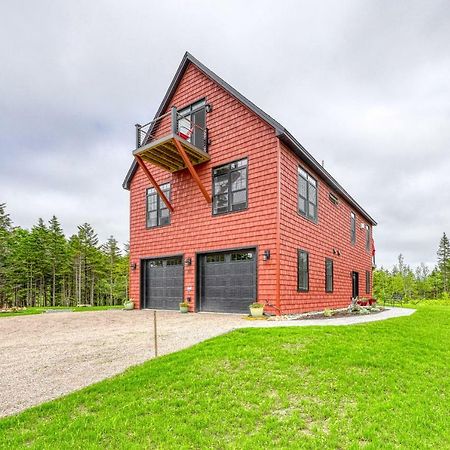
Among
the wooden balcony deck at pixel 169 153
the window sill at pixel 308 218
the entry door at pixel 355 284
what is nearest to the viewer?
the wooden balcony deck at pixel 169 153

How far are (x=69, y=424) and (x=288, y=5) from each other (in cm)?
1229

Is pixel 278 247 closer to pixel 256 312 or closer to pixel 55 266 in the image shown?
pixel 256 312

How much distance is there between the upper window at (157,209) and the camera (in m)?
14.1

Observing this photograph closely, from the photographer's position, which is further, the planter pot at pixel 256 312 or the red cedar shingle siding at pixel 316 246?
the red cedar shingle siding at pixel 316 246

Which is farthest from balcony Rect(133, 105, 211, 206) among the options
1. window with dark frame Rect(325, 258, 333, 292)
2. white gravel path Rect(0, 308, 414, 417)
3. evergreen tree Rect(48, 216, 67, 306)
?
evergreen tree Rect(48, 216, 67, 306)

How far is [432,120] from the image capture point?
18766 mm

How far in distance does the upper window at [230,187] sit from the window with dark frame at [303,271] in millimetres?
2725

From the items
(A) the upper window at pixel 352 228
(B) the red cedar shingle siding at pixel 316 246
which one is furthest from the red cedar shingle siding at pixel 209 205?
(A) the upper window at pixel 352 228

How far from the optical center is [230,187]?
38.9ft

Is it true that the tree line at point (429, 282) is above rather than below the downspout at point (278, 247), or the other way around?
below

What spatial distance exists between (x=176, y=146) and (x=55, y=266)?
31940 mm

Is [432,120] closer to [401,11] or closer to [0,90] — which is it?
[401,11]

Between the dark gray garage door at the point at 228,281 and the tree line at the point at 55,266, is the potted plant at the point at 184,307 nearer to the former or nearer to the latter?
the dark gray garage door at the point at 228,281

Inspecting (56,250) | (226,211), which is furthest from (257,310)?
(56,250)
